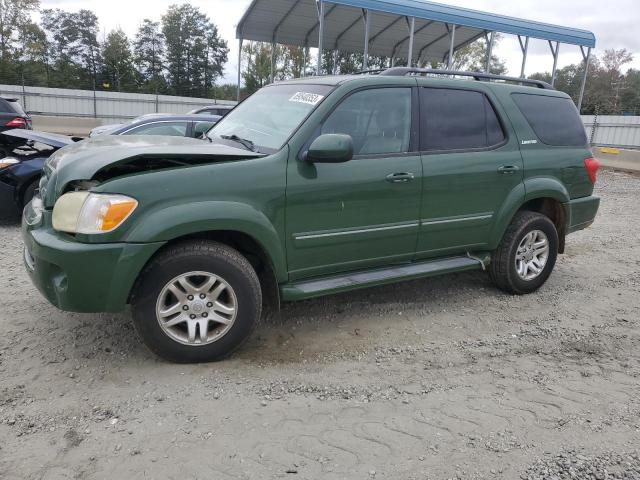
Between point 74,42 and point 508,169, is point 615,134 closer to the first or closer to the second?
point 508,169

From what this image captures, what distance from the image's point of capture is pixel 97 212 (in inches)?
116

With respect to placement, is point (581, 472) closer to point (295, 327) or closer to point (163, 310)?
point (295, 327)

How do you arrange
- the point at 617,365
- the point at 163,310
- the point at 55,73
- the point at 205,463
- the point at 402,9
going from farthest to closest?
1. the point at 55,73
2. the point at 402,9
3. the point at 617,365
4. the point at 163,310
5. the point at 205,463

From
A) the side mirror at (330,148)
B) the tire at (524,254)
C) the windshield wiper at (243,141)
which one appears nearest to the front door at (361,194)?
the side mirror at (330,148)

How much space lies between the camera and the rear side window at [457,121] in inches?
162

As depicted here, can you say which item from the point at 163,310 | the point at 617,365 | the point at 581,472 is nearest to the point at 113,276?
the point at 163,310

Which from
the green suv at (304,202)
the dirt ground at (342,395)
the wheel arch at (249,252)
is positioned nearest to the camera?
the dirt ground at (342,395)

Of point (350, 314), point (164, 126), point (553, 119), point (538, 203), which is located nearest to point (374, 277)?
point (350, 314)

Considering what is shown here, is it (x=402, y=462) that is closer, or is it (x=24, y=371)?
(x=402, y=462)

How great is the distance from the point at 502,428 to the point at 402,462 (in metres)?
0.66

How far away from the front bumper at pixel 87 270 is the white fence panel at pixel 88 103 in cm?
2114

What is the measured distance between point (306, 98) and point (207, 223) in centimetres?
132

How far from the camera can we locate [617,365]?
360 centimetres

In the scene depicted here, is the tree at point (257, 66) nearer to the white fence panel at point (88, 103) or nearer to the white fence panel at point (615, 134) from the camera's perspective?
the white fence panel at point (88, 103)
